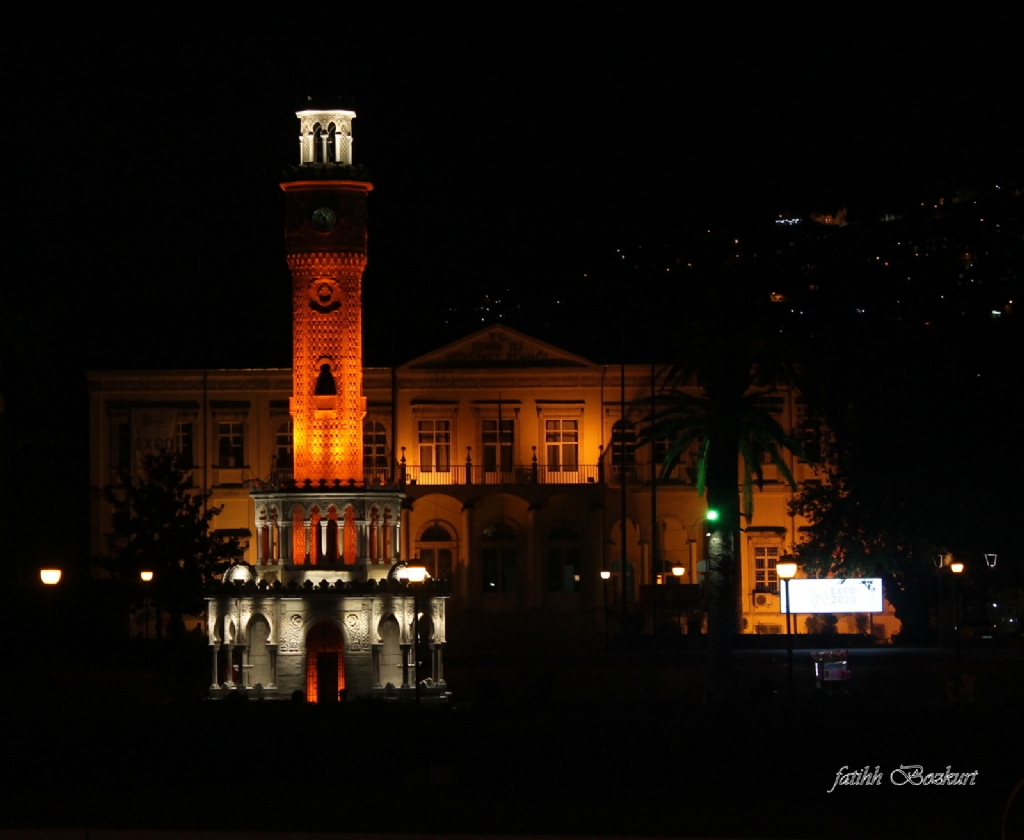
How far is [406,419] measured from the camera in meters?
Answer: 82.8

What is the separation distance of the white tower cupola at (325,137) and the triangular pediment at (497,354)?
30178mm

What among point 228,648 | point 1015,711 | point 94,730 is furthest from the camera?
point 228,648

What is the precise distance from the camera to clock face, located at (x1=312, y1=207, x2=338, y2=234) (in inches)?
2063

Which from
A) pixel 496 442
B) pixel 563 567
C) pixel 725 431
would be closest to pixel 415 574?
pixel 725 431

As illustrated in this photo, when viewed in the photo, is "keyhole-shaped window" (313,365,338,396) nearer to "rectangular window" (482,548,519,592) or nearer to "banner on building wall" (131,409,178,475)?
"rectangular window" (482,548,519,592)

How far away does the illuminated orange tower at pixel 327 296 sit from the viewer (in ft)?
170

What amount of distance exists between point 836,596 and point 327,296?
77.5 ft

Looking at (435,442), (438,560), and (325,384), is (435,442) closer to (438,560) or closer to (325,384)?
(438,560)

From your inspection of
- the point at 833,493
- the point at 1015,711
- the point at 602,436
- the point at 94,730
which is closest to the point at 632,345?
the point at 602,436

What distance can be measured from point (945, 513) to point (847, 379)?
15.0 feet

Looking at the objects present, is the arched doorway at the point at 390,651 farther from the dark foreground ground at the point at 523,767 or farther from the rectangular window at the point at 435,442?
the rectangular window at the point at 435,442

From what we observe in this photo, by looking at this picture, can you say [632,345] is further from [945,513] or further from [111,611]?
[945,513]

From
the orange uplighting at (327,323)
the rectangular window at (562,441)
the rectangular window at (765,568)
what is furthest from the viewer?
the rectangular window at (562,441)

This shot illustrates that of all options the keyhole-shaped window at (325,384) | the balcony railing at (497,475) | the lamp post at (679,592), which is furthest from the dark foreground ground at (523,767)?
the balcony railing at (497,475)
